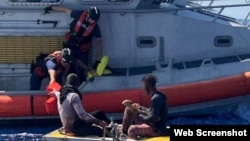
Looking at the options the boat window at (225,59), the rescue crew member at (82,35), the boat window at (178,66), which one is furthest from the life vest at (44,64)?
the boat window at (225,59)

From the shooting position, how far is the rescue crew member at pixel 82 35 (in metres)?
10.6

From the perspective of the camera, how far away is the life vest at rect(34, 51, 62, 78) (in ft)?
34.1

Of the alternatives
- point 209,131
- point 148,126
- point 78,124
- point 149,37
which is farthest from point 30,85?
point 209,131

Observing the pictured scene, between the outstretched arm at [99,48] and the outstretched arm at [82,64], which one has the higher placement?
the outstretched arm at [99,48]

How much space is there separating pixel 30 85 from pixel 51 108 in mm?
977

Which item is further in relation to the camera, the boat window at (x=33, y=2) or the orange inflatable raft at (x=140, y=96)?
the boat window at (x=33, y=2)

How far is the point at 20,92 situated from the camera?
1030cm

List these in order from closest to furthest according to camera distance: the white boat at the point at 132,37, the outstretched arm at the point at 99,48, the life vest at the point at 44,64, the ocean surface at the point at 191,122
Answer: the ocean surface at the point at 191,122, the life vest at the point at 44,64, the outstretched arm at the point at 99,48, the white boat at the point at 132,37

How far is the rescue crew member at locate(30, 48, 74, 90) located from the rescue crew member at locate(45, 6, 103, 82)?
33cm

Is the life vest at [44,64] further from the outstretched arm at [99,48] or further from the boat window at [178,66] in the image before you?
the boat window at [178,66]

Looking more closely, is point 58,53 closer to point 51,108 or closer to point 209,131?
point 51,108

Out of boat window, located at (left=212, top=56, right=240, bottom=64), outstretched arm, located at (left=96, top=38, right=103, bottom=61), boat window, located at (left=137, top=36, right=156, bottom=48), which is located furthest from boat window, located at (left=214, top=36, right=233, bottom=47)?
outstretched arm, located at (left=96, top=38, right=103, bottom=61)

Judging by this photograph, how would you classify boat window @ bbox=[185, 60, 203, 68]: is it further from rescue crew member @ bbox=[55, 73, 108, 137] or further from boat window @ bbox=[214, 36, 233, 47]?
rescue crew member @ bbox=[55, 73, 108, 137]

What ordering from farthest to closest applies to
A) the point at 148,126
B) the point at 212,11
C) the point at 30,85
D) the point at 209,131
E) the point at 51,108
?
1. the point at 212,11
2. the point at 30,85
3. the point at 51,108
4. the point at 148,126
5. the point at 209,131
